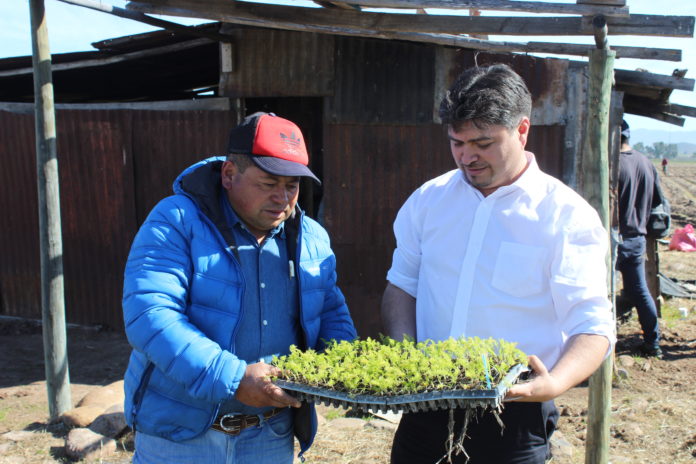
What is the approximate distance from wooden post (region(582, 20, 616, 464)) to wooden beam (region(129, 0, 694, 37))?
0.97 ft

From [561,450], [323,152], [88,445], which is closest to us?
[88,445]

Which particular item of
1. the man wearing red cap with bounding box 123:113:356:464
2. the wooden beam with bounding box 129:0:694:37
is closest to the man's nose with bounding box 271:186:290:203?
the man wearing red cap with bounding box 123:113:356:464

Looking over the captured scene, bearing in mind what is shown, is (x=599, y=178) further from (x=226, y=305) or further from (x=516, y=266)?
(x=226, y=305)

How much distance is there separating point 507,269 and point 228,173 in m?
1.05

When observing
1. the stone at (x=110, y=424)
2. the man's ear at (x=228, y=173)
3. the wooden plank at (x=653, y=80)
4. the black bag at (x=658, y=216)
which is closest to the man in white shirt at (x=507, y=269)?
the man's ear at (x=228, y=173)

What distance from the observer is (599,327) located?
2082 millimetres

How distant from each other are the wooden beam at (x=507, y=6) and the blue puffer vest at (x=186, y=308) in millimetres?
2259

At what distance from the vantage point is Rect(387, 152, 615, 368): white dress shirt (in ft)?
6.93

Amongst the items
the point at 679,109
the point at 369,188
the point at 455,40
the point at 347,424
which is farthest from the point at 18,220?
the point at 679,109

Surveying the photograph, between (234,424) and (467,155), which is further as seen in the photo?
(234,424)

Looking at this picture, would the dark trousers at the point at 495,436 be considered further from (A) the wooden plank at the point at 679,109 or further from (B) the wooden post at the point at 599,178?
(A) the wooden plank at the point at 679,109

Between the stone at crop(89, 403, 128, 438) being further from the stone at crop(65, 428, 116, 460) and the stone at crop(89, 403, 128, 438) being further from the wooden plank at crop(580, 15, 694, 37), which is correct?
the wooden plank at crop(580, 15, 694, 37)

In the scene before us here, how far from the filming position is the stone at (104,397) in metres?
5.11

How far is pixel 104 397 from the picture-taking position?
17.1 ft
